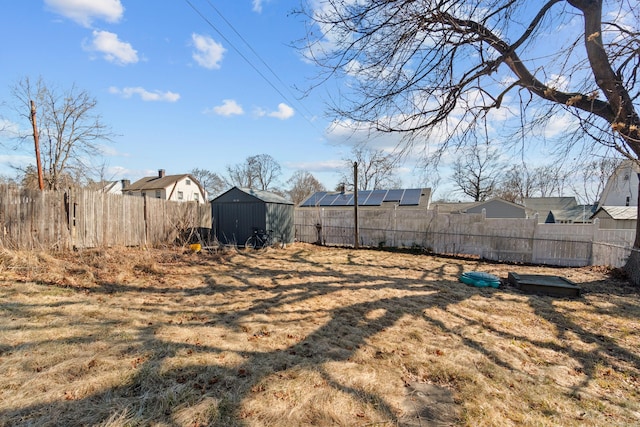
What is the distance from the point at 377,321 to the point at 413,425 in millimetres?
2099

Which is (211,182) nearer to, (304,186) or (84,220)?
(304,186)

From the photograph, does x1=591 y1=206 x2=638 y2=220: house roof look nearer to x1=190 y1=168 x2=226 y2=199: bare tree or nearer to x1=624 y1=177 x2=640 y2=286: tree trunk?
x1=624 y1=177 x2=640 y2=286: tree trunk

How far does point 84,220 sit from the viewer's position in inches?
305

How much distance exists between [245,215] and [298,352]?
28.2ft

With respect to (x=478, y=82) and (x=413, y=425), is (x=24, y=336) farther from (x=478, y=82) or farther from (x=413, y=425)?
(x=478, y=82)

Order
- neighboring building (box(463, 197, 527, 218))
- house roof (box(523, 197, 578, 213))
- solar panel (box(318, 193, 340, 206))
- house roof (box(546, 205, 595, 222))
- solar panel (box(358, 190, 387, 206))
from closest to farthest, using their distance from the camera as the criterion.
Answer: solar panel (box(358, 190, 387, 206))
solar panel (box(318, 193, 340, 206))
house roof (box(546, 205, 595, 222))
neighboring building (box(463, 197, 527, 218))
house roof (box(523, 197, 578, 213))

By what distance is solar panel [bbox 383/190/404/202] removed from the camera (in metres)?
21.4

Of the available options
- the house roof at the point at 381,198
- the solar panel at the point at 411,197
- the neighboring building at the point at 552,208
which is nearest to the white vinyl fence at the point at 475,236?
the house roof at the point at 381,198

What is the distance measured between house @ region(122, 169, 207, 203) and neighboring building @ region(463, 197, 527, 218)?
2759 centimetres

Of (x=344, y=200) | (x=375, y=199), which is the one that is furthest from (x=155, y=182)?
(x=375, y=199)

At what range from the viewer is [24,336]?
3141 millimetres

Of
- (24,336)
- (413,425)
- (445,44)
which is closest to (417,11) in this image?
(445,44)

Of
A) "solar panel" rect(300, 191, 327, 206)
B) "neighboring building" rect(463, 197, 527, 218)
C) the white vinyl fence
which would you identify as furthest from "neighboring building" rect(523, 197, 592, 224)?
the white vinyl fence

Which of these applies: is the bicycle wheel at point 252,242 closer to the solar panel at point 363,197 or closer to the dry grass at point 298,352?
the dry grass at point 298,352
